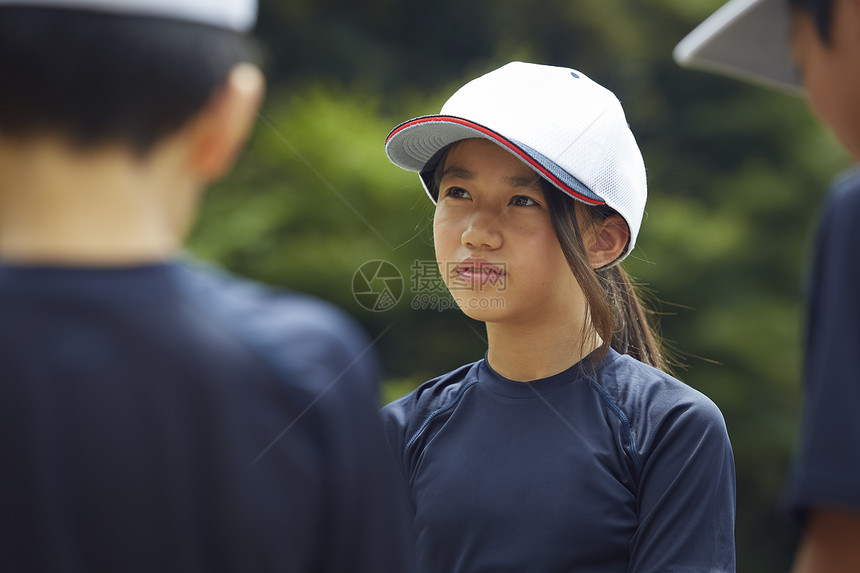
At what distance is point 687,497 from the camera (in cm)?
152

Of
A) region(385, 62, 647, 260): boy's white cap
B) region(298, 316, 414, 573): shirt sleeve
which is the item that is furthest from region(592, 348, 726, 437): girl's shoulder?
region(298, 316, 414, 573): shirt sleeve

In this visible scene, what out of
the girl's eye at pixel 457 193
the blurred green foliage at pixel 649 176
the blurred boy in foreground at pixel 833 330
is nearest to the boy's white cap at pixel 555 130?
the girl's eye at pixel 457 193

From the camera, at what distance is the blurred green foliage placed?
8.34 meters

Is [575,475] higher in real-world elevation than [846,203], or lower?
lower

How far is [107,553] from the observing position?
2.75ft

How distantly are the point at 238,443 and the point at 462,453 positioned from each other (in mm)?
923

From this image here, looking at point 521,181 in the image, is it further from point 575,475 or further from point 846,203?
point 846,203

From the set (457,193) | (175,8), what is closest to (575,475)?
(457,193)

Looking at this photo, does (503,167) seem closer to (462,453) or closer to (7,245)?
(462,453)

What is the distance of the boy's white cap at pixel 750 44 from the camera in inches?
47.9

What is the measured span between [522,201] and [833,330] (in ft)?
2.80

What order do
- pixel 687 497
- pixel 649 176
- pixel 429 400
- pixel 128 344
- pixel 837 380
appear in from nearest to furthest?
1. pixel 128 344
2. pixel 837 380
3. pixel 687 497
4. pixel 429 400
5. pixel 649 176

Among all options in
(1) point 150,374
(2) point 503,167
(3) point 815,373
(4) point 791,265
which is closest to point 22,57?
(1) point 150,374

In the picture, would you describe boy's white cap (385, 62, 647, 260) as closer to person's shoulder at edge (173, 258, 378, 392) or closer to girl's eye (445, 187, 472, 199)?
girl's eye (445, 187, 472, 199)
